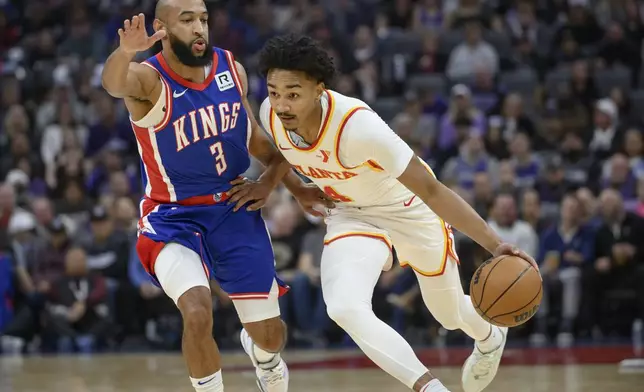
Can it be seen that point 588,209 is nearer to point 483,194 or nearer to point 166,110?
point 483,194

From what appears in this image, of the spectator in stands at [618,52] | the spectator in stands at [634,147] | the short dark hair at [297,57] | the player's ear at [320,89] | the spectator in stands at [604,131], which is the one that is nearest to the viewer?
the short dark hair at [297,57]

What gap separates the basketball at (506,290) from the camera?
219 inches

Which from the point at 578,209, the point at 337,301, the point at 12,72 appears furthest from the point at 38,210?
the point at 337,301

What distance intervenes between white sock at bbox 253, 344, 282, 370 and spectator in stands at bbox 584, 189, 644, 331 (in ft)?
17.3

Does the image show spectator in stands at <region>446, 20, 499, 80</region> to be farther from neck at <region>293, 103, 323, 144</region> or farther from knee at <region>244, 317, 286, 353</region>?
neck at <region>293, 103, 323, 144</region>

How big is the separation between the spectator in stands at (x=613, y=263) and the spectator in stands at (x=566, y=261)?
11 cm

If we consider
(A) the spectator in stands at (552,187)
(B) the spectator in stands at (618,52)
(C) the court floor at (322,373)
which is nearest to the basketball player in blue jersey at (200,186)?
(C) the court floor at (322,373)

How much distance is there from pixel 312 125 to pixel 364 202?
1.84 ft

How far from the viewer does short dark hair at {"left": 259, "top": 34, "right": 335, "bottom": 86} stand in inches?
223

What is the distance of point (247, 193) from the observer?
626 centimetres

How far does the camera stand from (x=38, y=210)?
12336mm

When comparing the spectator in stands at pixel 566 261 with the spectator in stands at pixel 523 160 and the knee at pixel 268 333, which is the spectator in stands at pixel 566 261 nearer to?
the spectator in stands at pixel 523 160

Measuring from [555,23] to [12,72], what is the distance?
7.08 meters

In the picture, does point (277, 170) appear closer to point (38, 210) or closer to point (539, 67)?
point (38, 210)
